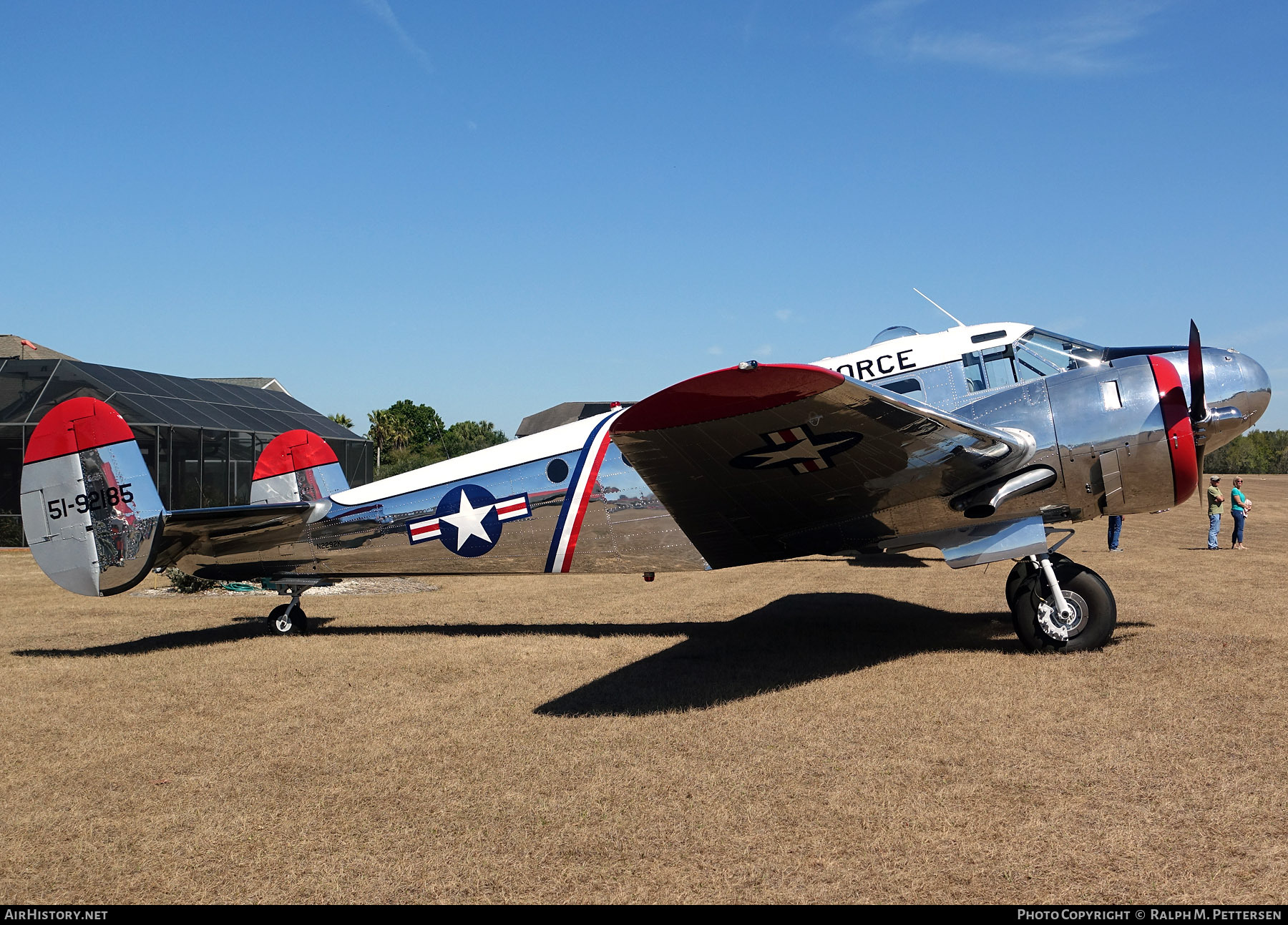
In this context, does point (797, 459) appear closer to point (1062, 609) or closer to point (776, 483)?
point (776, 483)

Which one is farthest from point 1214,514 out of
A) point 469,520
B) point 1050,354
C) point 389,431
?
point 389,431

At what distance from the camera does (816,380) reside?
17.3ft

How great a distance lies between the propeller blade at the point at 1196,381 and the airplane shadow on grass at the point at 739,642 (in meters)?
2.61

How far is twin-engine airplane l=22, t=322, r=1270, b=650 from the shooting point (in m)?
6.36

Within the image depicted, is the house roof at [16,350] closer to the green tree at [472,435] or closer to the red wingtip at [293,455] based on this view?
the green tree at [472,435]

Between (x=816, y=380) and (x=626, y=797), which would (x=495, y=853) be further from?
(x=816, y=380)

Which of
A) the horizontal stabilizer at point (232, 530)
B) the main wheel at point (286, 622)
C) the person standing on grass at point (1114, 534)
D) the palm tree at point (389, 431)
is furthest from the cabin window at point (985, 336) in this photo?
the palm tree at point (389, 431)

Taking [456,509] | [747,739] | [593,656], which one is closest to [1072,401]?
[747,739]

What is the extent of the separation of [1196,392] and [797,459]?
3.69 m

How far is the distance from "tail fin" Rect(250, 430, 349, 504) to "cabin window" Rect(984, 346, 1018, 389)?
8.31m

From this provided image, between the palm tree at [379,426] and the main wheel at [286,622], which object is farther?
the palm tree at [379,426]

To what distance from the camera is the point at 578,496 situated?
8703 millimetres

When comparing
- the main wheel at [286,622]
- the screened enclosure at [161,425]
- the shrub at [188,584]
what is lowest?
the main wheel at [286,622]

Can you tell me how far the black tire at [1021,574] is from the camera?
7645 millimetres
